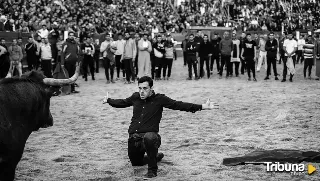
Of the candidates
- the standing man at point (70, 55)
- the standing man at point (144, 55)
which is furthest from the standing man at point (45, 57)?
the standing man at point (144, 55)

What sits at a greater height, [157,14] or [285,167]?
[157,14]

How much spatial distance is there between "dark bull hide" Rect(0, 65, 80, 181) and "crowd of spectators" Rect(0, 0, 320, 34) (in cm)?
1477

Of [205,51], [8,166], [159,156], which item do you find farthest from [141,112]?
[205,51]

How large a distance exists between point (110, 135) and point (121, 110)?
128 inches

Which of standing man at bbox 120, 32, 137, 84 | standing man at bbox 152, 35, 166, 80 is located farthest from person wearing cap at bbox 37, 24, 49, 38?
standing man at bbox 152, 35, 166, 80

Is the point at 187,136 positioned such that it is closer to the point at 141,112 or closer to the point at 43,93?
the point at 141,112

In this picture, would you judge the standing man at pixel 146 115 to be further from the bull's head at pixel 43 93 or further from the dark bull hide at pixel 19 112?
the dark bull hide at pixel 19 112

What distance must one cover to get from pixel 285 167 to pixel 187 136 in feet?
9.68

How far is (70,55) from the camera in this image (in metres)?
16.1

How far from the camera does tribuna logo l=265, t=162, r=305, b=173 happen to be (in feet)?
22.3

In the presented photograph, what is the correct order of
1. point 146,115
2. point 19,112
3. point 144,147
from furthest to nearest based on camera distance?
point 146,115 → point 144,147 → point 19,112

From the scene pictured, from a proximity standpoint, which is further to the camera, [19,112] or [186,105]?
[186,105]

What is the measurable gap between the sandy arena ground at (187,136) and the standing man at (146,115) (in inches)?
12.2

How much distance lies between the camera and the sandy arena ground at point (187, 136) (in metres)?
7.03
